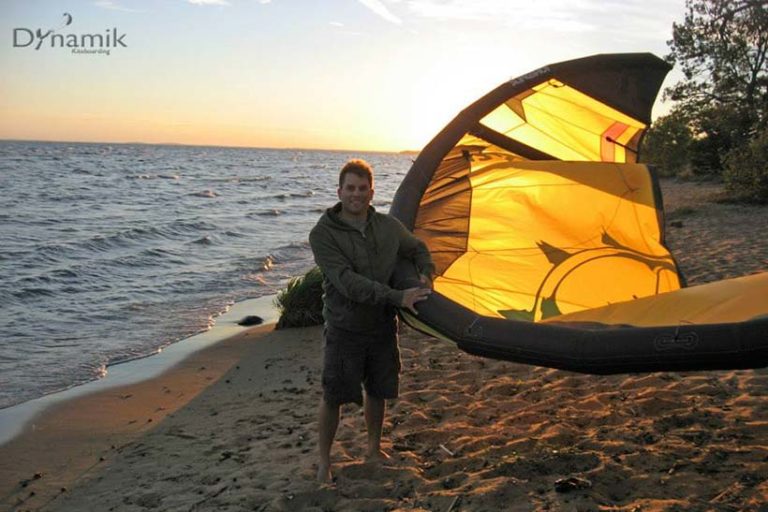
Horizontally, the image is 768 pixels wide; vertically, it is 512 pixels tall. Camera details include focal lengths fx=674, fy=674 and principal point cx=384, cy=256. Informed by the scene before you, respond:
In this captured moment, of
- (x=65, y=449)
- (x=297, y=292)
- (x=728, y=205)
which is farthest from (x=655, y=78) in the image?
(x=728, y=205)

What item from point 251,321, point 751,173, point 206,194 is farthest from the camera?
point 206,194

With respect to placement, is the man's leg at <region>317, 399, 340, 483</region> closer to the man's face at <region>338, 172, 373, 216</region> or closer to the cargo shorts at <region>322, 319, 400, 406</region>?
the cargo shorts at <region>322, 319, 400, 406</region>

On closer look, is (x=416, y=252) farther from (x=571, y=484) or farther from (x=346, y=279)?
(x=571, y=484)

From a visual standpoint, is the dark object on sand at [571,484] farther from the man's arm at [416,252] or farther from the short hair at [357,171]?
the short hair at [357,171]

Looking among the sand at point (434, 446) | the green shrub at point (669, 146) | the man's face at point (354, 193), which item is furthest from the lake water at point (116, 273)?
the green shrub at point (669, 146)

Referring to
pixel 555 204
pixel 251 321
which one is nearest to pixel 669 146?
pixel 251 321

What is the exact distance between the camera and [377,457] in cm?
433

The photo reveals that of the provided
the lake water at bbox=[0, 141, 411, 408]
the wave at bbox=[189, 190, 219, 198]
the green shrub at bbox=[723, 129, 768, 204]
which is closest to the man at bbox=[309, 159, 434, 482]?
the lake water at bbox=[0, 141, 411, 408]

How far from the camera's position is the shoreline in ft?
19.8

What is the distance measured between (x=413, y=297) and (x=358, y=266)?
37 cm

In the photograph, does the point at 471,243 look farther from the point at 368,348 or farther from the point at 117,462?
the point at 117,462

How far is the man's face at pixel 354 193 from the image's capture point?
3785mm

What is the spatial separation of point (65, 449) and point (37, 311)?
17.9 ft

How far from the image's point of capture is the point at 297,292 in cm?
903
